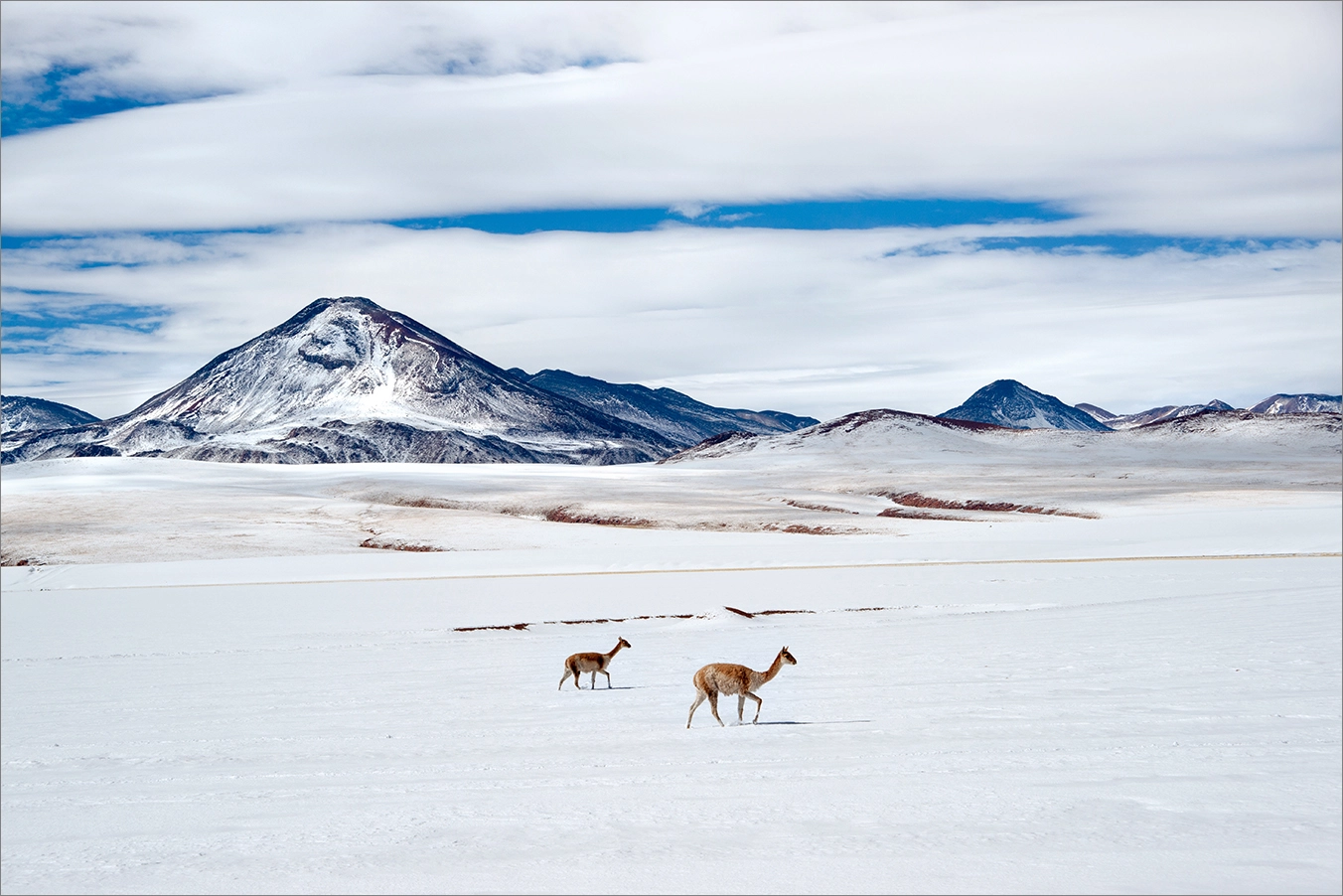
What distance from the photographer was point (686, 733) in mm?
9992

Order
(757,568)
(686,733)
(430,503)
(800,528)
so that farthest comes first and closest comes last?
1. (430,503)
2. (800,528)
3. (757,568)
4. (686,733)

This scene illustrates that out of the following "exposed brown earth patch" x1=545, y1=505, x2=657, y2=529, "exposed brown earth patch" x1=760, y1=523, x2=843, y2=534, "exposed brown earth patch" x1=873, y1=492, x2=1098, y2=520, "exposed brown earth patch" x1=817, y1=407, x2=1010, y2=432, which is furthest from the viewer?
"exposed brown earth patch" x1=817, y1=407, x2=1010, y2=432

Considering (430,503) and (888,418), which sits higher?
(888,418)

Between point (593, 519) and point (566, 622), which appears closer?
point (566, 622)

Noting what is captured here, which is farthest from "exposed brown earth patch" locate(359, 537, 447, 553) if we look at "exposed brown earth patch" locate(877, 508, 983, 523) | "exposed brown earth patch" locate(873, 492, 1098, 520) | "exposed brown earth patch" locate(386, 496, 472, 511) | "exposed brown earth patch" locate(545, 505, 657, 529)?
"exposed brown earth patch" locate(873, 492, 1098, 520)

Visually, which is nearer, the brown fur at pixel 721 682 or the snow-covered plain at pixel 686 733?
the snow-covered plain at pixel 686 733

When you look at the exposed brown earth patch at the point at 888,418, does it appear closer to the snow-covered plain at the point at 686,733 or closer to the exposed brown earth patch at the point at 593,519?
the exposed brown earth patch at the point at 593,519

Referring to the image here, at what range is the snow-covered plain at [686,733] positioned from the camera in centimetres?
686

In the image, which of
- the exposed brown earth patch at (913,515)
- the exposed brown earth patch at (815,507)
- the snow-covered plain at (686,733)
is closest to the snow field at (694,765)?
the snow-covered plain at (686,733)

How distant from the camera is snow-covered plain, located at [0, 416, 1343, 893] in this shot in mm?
6863

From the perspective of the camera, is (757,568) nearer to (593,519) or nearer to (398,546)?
(398,546)

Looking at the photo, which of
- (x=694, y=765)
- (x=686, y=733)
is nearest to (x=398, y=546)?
(x=686, y=733)

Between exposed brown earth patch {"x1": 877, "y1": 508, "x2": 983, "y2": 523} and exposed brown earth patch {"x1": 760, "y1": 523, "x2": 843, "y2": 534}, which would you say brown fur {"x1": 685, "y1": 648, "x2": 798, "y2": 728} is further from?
exposed brown earth patch {"x1": 877, "y1": 508, "x2": 983, "y2": 523}

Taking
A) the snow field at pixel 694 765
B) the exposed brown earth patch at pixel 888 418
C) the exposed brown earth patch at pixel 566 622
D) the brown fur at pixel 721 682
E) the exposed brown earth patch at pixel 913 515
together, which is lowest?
the exposed brown earth patch at pixel 913 515
